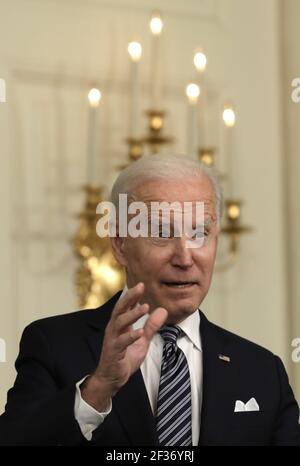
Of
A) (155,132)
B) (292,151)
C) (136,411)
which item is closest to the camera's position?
(136,411)

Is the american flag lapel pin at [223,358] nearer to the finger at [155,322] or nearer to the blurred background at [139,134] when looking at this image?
the finger at [155,322]

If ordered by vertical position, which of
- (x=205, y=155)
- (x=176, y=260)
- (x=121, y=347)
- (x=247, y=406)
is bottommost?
(x=247, y=406)

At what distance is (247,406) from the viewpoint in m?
1.92

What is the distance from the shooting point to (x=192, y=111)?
3184 millimetres

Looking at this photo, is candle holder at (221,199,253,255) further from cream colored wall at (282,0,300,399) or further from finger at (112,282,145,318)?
finger at (112,282,145,318)

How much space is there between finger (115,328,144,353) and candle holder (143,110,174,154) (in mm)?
1612

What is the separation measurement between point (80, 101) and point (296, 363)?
1091 mm

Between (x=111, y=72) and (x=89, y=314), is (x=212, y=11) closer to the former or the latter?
(x=111, y=72)

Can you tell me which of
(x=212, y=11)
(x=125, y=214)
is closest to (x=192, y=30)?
(x=212, y=11)

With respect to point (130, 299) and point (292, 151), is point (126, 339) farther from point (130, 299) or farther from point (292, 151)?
point (292, 151)

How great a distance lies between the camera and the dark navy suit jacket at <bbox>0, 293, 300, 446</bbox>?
168 cm

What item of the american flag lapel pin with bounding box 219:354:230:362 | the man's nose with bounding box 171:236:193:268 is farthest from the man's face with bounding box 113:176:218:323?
the american flag lapel pin with bounding box 219:354:230:362

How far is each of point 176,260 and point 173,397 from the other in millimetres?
238

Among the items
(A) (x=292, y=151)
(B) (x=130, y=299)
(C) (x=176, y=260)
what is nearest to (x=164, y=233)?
(C) (x=176, y=260)
